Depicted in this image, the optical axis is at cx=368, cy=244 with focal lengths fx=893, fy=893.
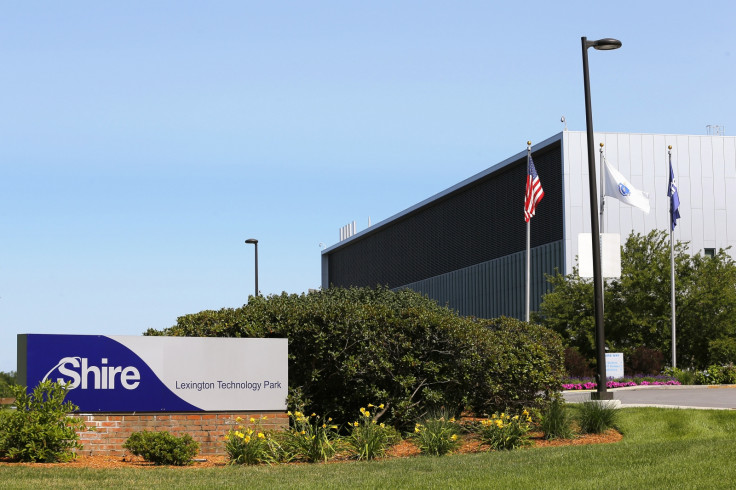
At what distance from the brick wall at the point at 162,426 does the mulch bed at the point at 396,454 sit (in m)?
0.40

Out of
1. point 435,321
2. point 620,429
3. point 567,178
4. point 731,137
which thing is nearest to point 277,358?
point 435,321

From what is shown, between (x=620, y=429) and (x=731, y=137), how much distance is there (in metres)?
46.4

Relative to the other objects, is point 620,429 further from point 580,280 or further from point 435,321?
point 580,280

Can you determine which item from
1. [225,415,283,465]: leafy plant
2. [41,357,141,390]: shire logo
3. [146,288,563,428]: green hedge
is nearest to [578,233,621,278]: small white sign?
[146,288,563,428]: green hedge

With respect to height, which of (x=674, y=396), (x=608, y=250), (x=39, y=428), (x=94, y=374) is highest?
(x=608, y=250)

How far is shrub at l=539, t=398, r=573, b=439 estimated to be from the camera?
649 inches

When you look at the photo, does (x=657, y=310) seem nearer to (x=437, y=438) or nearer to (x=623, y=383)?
(x=623, y=383)

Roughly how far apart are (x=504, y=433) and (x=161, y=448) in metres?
5.95

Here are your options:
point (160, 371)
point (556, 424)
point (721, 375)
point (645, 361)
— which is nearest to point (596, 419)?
point (556, 424)

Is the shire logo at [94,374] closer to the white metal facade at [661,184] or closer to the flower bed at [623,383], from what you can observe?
the flower bed at [623,383]

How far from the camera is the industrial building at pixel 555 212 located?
55.3m

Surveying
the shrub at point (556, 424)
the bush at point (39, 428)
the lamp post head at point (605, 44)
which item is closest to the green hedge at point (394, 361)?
the shrub at point (556, 424)

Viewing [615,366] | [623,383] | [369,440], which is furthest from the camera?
[615,366]

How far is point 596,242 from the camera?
21344 mm
